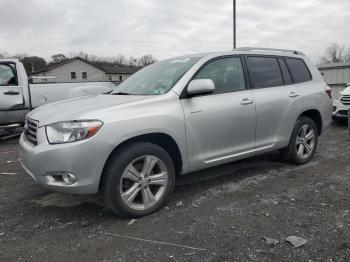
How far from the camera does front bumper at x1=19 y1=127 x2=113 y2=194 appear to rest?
11.3 ft

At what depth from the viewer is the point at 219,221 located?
149 inches

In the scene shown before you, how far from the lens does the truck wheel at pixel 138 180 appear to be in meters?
3.64

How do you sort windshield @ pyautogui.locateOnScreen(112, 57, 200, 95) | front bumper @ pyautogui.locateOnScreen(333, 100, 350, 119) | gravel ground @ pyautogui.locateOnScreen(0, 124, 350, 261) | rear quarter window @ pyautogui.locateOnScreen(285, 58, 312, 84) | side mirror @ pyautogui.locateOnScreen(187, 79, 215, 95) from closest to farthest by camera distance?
gravel ground @ pyautogui.locateOnScreen(0, 124, 350, 261) → side mirror @ pyautogui.locateOnScreen(187, 79, 215, 95) → windshield @ pyautogui.locateOnScreen(112, 57, 200, 95) → rear quarter window @ pyautogui.locateOnScreen(285, 58, 312, 84) → front bumper @ pyautogui.locateOnScreen(333, 100, 350, 119)

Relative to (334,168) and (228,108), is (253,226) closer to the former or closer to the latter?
(228,108)

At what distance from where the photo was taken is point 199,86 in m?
4.14

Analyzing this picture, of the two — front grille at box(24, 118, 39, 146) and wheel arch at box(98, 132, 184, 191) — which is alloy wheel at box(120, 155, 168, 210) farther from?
front grille at box(24, 118, 39, 146)

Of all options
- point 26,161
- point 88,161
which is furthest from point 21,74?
point 88,161

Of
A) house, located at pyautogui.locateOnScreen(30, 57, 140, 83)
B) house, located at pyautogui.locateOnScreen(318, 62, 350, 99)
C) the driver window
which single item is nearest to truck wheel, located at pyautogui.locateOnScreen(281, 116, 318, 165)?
the driver window

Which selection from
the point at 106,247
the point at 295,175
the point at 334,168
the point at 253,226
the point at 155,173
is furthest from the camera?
the point at 334,168

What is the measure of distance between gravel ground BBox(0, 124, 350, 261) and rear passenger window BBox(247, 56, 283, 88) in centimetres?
133

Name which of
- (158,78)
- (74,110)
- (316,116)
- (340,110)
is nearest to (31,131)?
(74,110)

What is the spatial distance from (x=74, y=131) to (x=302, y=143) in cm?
378

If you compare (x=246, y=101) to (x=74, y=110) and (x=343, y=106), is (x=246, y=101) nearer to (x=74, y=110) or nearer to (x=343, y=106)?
(x=74, y=110)

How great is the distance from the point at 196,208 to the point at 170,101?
1.22m
